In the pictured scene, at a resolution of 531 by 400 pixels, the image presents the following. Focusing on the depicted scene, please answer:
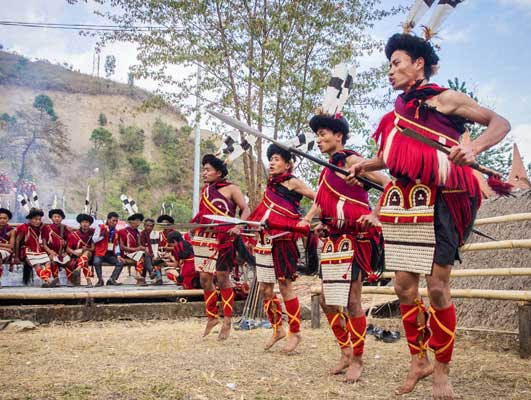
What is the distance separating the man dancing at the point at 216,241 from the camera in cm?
658

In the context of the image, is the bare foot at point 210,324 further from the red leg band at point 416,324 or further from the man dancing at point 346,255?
the red leg band at point 416,324

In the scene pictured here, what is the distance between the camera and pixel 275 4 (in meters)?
10.5

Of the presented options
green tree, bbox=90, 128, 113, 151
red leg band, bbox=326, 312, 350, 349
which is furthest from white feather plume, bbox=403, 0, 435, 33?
green tree, bbox=90, 128, 113, 151

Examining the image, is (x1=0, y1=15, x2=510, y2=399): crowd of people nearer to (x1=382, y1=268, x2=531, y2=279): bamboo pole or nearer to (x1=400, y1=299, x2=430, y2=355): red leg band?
(x1=400, y1=299, x2=430, y2=355): red leg band

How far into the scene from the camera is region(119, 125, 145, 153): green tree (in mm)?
69188

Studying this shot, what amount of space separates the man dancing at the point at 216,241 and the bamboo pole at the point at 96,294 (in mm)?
2184

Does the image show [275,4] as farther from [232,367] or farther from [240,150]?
[232,367]

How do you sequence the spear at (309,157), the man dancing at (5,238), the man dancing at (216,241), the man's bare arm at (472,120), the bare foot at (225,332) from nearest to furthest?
1. the man's bare arm at (472,120)
2. the spear at (309,157)
3. the bare foot at (225,332)
4. the man dancing at (216,241)
5. the man dancing at (5,238)

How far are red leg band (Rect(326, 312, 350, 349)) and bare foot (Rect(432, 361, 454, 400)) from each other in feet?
4.37

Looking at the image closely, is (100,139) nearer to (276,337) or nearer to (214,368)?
(276,337)

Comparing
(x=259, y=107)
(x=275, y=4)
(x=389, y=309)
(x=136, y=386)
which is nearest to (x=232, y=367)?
(x=136, y=386)

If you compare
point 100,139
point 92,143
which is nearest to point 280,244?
point 100,139

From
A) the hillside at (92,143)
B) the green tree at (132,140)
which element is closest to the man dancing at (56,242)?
the hillside at (92,143)

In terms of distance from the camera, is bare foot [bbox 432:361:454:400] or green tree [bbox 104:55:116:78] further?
green tree [bbox 104:55:116:78]
